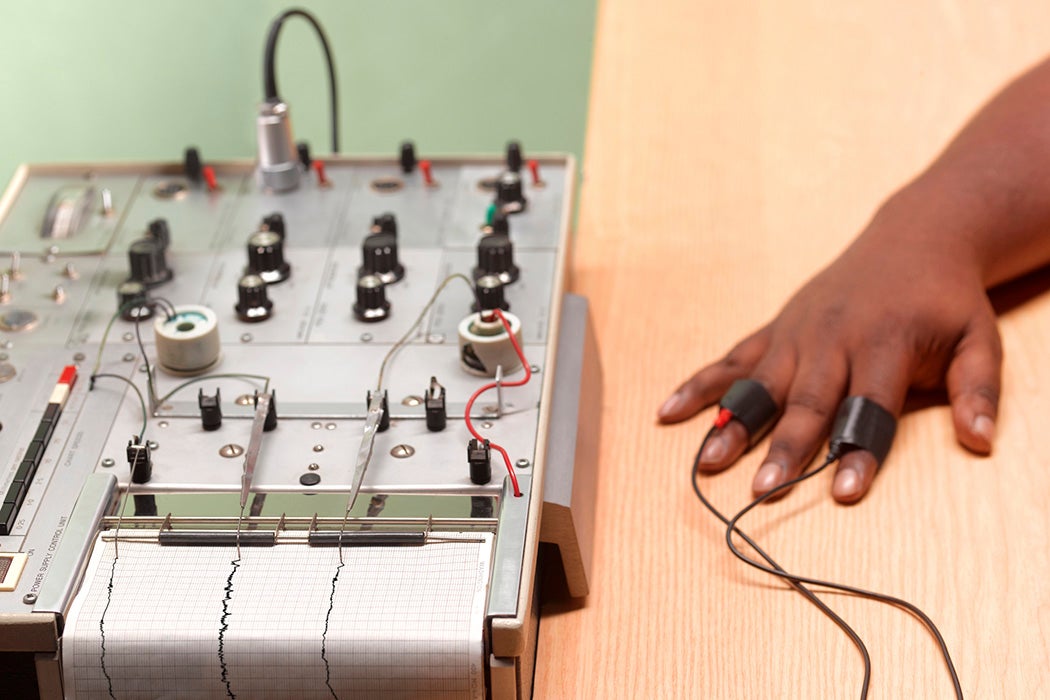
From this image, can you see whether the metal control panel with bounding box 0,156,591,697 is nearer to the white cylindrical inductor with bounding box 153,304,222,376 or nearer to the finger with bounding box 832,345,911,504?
the white cylindrical inductor with bounding box 153,304,222,376

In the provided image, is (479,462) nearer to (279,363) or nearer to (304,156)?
(279,363)

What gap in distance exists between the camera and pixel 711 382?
121 centimetres

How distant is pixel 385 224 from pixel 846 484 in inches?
20.9

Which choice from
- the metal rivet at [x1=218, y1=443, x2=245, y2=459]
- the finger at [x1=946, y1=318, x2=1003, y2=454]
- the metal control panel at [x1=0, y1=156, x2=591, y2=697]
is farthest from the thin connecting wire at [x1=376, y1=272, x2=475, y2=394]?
the finger at [x1=946, y1=318, x2=1003, y2=454]

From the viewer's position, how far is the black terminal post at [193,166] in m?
1.47

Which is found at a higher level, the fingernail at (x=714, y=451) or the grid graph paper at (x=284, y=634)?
the grid graph paper at (x=284, y=634)

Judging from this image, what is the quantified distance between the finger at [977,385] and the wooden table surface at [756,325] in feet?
0.07

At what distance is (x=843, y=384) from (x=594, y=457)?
23cm

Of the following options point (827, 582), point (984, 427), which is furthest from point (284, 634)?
point (984, 427)

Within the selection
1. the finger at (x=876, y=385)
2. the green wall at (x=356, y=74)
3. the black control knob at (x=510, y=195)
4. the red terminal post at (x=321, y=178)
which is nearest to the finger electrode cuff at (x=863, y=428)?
the finger at (x=876, y=385)

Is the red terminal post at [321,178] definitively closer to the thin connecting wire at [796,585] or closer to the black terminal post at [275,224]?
the black terminal post at [275,224]

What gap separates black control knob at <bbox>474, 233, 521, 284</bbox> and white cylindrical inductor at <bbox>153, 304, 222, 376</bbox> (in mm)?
256

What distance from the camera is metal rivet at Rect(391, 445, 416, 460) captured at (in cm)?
99

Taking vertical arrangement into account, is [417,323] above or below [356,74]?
above
